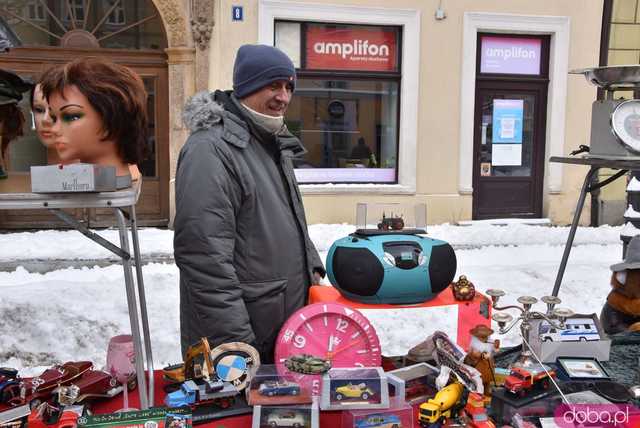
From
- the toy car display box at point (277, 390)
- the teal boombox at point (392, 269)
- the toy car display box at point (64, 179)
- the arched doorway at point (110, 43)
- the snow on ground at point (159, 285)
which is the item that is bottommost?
the snow on ground at point (159, 285)

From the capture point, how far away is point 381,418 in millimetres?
1456

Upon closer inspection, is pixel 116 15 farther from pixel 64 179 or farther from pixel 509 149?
pixel 64 179

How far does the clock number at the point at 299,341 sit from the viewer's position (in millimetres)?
1770

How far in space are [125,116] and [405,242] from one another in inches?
43.4

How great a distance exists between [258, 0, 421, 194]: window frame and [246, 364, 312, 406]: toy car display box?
257 inches

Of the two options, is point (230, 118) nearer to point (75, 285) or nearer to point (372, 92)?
point (75, 285)

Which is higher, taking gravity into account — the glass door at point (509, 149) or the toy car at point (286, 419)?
the glass door at point (509, 149)

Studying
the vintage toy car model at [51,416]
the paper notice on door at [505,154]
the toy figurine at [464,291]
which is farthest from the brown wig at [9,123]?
the paper notice on door at [505,154]

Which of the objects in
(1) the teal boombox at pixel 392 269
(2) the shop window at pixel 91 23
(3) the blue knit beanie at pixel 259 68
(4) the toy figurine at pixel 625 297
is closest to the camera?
(3) the blue knit beanie at pixel 259 68

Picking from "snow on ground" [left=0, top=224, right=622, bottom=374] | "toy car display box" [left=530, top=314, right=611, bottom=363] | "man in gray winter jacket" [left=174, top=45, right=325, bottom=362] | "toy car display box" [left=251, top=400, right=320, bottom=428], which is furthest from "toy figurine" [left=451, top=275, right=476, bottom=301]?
"snow on ground" [left=0, top=224, right=622, bottom=374]

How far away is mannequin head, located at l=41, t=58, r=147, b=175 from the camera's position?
1688 mm

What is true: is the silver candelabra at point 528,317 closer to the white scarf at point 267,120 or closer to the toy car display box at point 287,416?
the toy car display box at point 287,416

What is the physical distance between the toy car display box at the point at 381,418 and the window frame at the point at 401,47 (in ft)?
21.8

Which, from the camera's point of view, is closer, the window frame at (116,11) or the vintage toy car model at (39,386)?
the vintage toy car model at (39,386)
